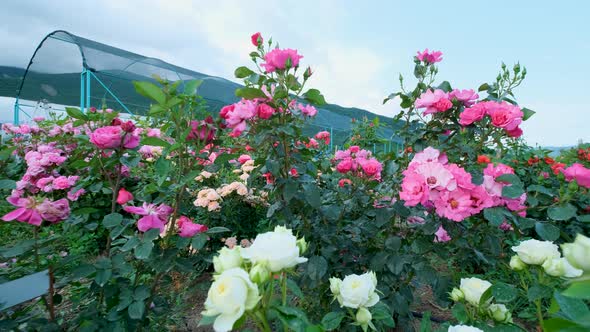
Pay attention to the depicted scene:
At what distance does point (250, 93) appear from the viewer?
107cm

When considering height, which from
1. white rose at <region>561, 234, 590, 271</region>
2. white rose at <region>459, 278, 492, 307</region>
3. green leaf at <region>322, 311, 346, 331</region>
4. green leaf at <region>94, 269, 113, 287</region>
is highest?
white rose at <region>561, 234, 590, 271</region>

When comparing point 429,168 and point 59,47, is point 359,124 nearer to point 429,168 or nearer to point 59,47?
point 429,168

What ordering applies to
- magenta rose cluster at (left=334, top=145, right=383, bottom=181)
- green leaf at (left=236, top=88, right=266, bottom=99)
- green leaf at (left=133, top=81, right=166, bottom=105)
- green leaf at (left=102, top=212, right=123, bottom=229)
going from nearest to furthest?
green leaf at (left=133, top=81, right=166, bottom=105), green leaf at (left=102, top=212, right=123, bottom=229), green leaf at (left=236, top=88, right=266, bottom=99), magenta rose cluster at (left=334, top=145, right=383, bottom=181)

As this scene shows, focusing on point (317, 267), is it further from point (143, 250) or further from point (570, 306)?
point (570, 306)

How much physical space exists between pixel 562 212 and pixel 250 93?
39.5 inches

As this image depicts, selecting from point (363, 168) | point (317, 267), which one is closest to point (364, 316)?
point (317, 267)

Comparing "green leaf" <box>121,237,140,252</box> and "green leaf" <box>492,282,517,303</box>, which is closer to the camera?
"green leaf" <box>492,282,517,303</box>

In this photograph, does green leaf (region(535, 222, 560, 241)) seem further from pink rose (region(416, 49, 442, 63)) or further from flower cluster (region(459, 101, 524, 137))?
pink rose (region(416, 49, 442, 63))

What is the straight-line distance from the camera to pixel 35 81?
8328 millimetres

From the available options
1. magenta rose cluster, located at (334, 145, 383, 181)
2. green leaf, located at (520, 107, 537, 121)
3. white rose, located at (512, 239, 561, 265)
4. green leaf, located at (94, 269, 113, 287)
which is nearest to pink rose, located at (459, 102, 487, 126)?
green leaf, located at (520, 107, 537, 121)

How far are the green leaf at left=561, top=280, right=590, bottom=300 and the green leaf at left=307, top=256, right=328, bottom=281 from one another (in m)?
0.87

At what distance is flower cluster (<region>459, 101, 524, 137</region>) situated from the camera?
3.36ft

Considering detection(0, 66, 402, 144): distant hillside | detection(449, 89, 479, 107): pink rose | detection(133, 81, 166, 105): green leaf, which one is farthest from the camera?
detection(0, 66, 402, 144): distant hillside

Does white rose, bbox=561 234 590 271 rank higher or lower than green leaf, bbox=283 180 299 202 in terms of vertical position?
higher
